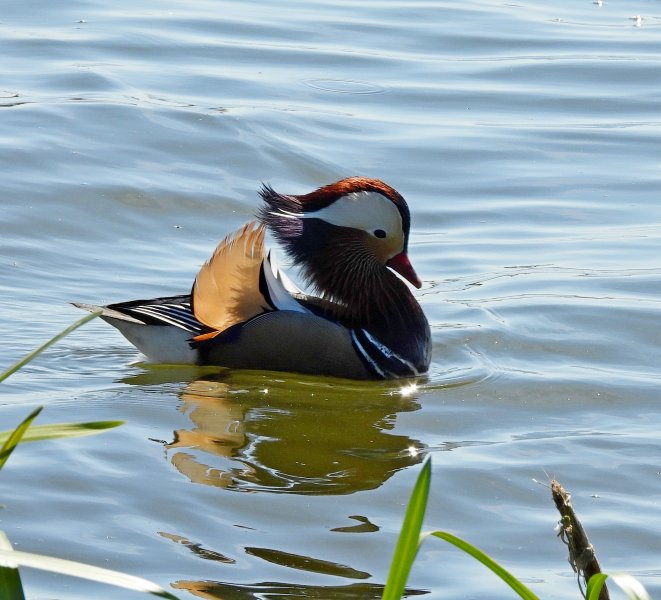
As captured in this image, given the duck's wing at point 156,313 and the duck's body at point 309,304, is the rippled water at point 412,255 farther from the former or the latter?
the duck's wing at point 156,313

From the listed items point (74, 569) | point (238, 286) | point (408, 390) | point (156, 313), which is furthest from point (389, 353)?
point (74, 569)

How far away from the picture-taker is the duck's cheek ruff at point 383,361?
24.2 ft

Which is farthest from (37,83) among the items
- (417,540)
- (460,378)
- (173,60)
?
(417,540)

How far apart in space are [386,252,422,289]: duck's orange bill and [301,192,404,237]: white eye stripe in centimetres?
19

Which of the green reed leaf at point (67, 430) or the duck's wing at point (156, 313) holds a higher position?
the green reed leaf at point (67, 430)

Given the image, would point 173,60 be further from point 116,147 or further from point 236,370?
point 236,370

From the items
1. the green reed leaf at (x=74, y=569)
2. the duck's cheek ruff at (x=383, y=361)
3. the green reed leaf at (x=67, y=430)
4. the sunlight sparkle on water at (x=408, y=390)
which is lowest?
the sunlight sparkle on water at (x=408, y=390)

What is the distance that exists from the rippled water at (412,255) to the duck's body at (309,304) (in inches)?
5.7

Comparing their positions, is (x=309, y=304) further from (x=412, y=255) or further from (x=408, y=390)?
(x=412, y=255)

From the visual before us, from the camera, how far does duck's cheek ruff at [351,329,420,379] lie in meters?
7.36

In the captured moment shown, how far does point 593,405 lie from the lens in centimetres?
673

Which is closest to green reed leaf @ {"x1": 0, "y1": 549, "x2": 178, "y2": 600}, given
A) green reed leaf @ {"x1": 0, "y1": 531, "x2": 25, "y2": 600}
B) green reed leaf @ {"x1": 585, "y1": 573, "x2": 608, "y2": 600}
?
green reed leaf @ {"x1": 0, "y1": 531, "x2": 25, "y2": 600}

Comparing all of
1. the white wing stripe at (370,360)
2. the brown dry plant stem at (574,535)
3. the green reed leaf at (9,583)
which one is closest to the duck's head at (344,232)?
the white wing stripe at (370,360)

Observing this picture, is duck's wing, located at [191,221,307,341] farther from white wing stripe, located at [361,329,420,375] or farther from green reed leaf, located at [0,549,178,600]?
green reed leaf, located at [0,549,178,600]
